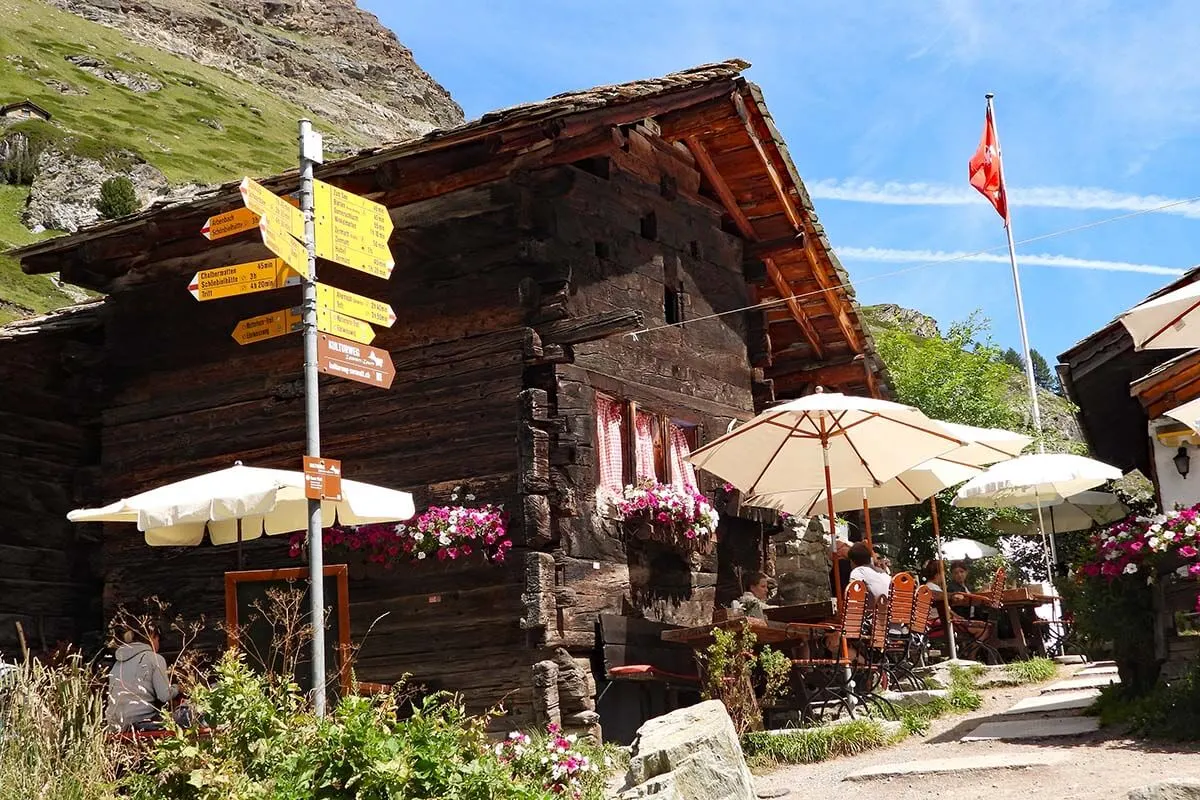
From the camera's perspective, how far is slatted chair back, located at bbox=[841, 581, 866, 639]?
9852 mm

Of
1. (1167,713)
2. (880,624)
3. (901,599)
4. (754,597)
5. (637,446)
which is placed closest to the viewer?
(1167,713)

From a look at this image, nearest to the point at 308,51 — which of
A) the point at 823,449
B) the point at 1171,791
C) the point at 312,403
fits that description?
the point at 823,449

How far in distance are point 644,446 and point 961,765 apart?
A: 5.48 meters

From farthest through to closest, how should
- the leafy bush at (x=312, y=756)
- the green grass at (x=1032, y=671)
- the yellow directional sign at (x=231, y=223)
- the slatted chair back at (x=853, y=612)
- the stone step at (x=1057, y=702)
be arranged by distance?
the green grass at (x=1032, y=671)
the slatted chair back at (x=853, y=612)
the stone step at (x=1057, y=702)
the yellow directional sign at (x=231, y=223)
the leafy bush at (x=312, y=756)

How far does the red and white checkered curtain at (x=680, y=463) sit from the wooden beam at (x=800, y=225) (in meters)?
2.97

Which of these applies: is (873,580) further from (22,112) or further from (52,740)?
(22,112)

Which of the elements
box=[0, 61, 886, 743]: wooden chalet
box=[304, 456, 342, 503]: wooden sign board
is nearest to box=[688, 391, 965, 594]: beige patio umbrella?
box=[0, 61, 886, 743]: wooden chalet

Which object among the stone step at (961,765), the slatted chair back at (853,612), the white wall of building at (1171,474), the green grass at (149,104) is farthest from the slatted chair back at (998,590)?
the green grass at (149,104)

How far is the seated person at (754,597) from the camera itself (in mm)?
12260

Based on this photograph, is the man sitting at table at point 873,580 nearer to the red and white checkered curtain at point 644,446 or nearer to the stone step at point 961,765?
the red and white checkered curtain at point 644,446

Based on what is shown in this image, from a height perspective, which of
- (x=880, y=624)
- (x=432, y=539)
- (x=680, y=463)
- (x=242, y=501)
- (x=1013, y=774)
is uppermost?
(x=680, y=463)

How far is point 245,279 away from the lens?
7137 mm

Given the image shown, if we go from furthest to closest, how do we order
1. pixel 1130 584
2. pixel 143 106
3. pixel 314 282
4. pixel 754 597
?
pixel 143 106 < pixel 754 597 < pixel 1130 584 < pixel 314 282

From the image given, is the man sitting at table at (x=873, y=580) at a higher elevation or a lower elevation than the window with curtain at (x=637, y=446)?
lower
